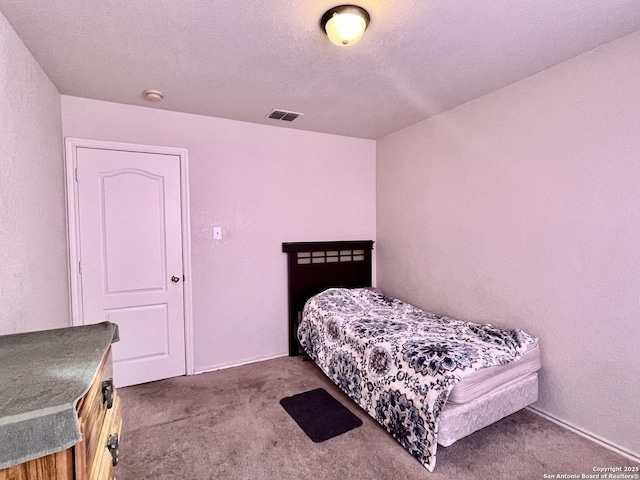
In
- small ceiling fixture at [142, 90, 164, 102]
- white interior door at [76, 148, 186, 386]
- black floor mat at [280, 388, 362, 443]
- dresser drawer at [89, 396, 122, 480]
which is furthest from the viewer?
white interior door at [76, 148, 186, 386]

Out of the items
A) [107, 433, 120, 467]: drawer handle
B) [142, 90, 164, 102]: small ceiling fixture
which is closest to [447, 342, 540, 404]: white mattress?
[107, 433, 120, 467]: drawer handle

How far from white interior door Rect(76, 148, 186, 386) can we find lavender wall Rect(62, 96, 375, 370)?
0.17 metres

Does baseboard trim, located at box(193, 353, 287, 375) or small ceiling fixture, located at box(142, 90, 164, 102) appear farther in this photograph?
baseboard trim, located at box(193, 353, 287, 375)

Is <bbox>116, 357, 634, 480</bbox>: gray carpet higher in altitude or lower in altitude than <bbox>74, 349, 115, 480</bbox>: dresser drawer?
lower

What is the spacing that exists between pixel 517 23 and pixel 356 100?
1.21 meters

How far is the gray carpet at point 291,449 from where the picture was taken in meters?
1.77

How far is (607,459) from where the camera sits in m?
1.83

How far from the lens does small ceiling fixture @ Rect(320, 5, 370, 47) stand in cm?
151

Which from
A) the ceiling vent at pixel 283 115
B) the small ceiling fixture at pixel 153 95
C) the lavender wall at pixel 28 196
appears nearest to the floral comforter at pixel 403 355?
the ceiling vent at pixel 283 115

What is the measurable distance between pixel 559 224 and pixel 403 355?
134cm

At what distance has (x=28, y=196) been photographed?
1789 mm

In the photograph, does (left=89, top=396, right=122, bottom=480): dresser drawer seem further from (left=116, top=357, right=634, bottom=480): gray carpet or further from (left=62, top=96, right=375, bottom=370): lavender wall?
(left=62, top=96, right=375, bottom=370): lavender wall

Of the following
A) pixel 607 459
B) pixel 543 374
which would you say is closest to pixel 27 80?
pixel 543 374

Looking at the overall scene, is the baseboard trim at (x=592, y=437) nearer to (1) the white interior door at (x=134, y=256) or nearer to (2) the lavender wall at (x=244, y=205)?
(2) the lavender wall at (x=244, y=205)
